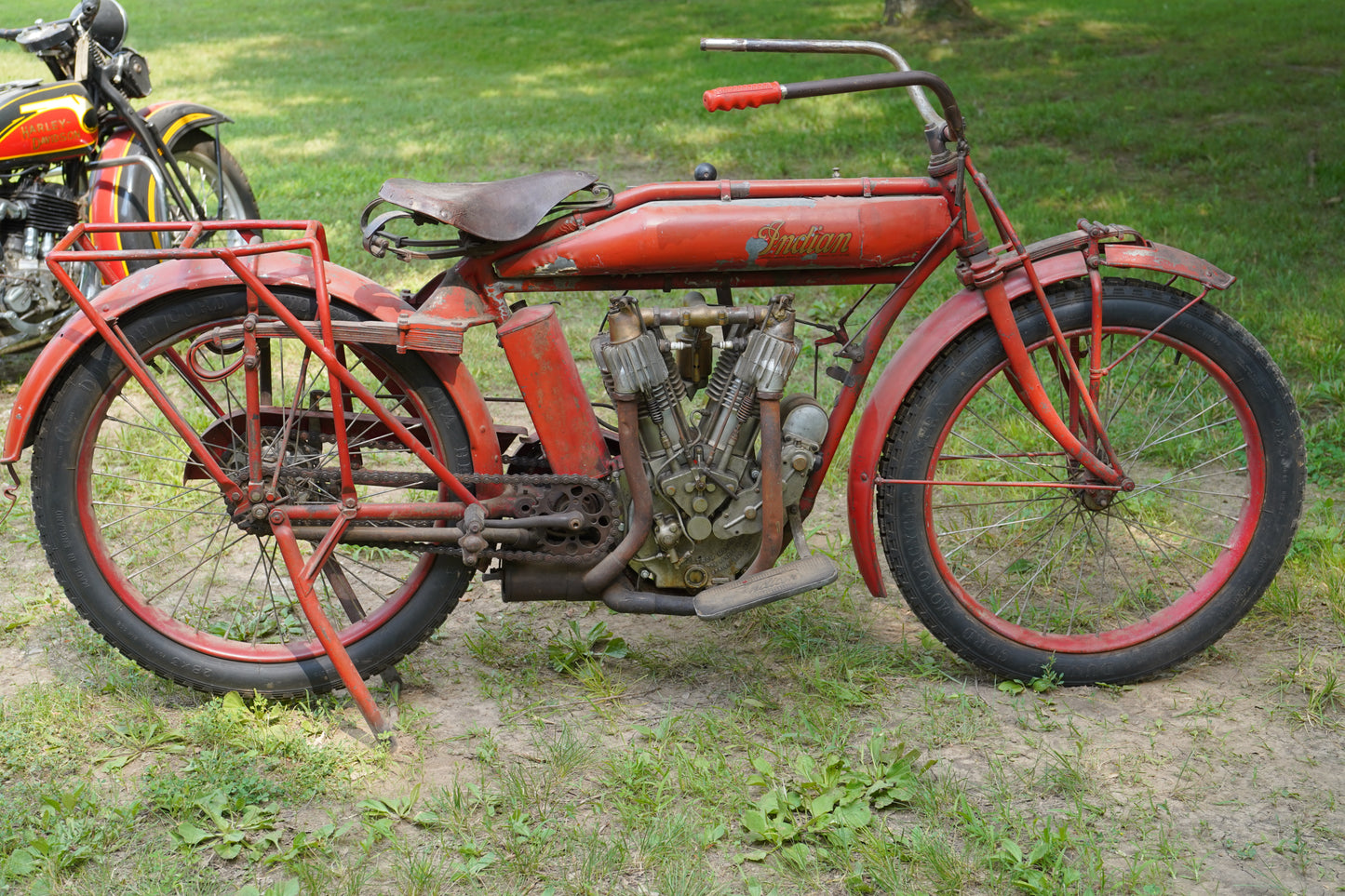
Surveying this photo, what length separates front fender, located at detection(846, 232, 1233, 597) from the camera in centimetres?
309

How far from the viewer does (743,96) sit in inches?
111

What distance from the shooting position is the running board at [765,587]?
10.1 feet

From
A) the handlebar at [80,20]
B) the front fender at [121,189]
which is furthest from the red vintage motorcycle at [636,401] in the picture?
the handlebar at [80,20]

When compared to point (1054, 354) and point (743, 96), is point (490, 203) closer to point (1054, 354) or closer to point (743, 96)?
point (743, 96)

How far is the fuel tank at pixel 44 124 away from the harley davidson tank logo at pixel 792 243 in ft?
13.1

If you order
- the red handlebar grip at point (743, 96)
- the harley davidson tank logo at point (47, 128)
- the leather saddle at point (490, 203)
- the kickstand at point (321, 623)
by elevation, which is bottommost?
the kickstand at point (321, 623)

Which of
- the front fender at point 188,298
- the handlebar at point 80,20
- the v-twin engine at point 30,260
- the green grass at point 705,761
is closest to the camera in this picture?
the green grass at point 705,761

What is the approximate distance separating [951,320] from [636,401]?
86cm

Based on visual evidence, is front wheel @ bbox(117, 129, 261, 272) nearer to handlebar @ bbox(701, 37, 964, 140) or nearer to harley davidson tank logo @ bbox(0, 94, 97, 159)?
harley davidson tank logo @ bbox(0, 94, 97, 159)

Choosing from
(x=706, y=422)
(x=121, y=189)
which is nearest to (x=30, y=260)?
(x=121, y=189)

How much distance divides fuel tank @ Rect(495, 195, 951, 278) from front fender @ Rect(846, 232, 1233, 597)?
0.85ft

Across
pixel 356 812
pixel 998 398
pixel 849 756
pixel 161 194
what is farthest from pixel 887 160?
pixel 356 812

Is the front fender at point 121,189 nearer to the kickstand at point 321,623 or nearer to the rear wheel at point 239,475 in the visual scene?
the rear wheel at point 239,475

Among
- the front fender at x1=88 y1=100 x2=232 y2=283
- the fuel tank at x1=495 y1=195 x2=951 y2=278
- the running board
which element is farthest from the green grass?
the fuel tank at x1=495 y1=195 x2=951 y2=278
